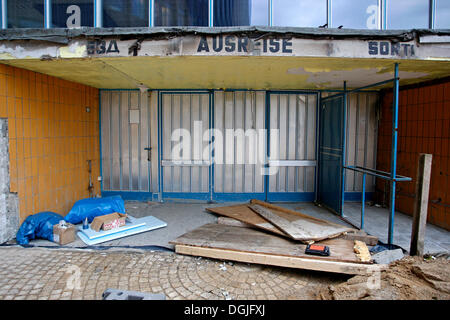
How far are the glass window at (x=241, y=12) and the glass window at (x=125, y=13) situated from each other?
1346 mm

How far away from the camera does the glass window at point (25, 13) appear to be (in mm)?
4930

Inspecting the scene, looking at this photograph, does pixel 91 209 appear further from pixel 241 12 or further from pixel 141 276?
pixel 241 12

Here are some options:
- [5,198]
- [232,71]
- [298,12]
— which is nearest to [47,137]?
[5,198]

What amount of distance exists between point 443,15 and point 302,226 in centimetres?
421

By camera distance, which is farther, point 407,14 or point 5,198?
point 407,14

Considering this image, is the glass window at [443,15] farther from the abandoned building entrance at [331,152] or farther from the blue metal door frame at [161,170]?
the blue metal door frame at [161,170]

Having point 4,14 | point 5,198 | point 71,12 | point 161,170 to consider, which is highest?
point 71,12

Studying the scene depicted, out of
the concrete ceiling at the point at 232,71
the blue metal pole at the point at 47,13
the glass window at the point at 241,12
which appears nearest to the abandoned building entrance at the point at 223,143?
the concrete ceiling at the point at 232,71

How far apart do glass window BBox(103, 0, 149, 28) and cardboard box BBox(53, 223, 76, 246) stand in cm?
363

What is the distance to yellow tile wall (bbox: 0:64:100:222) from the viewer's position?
446 cm

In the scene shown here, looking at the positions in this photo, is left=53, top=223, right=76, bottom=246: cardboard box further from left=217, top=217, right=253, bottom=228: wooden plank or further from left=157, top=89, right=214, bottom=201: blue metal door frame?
left=157, top=89, right=214, bottom=201: blue metal door frame

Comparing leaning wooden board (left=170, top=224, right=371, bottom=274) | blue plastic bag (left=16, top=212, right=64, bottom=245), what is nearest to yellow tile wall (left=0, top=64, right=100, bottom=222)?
blue plastic bag (left=16, top=212, right=64, bottom=245)

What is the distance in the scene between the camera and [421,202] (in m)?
3.72

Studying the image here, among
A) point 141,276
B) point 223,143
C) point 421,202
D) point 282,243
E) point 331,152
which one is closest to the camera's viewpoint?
point 141,276
